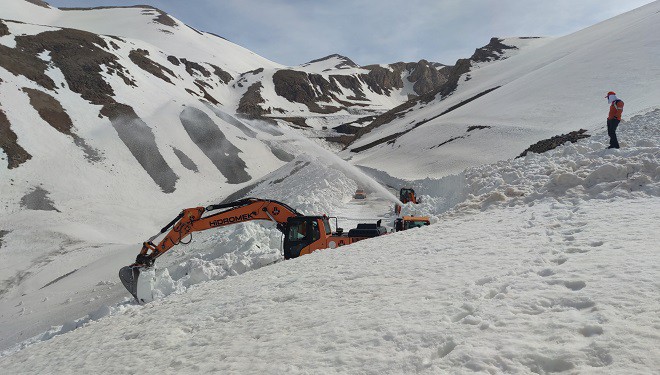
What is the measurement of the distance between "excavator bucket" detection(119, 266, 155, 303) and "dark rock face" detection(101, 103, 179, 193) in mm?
32375

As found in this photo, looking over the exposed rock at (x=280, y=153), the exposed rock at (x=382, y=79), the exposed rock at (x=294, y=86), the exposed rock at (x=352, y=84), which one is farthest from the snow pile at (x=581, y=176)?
the exposed rock at (x=382, y=79)

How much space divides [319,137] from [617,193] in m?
84.4

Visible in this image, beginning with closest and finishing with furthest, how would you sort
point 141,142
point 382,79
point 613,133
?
point 613,133
point 141,142
point 382,79

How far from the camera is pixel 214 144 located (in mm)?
56250

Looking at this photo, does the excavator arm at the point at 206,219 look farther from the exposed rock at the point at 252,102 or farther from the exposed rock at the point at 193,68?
the exposed rock at the point at 193,68

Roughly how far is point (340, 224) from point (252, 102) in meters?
92.7

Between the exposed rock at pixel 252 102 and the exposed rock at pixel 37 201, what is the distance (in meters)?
64.4

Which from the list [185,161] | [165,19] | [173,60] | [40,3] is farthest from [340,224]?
[40,3]

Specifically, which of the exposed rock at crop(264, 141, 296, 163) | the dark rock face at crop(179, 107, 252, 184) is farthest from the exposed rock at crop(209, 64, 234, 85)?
the exposed rock at crop(264, 141, 296, 163)

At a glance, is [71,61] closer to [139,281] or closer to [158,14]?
[139,281]

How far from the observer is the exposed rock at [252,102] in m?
101

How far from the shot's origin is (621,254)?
5.72 meters

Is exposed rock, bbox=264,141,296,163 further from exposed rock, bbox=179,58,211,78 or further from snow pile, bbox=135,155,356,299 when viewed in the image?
exposed rock, bbox=179,58,211,78

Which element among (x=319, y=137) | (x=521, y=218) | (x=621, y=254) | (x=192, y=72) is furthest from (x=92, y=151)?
(x=192, y=72)
